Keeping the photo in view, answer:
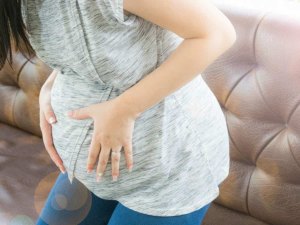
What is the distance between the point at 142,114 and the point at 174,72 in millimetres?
93

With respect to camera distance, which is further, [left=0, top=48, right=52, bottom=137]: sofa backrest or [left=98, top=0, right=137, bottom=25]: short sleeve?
[left=0, top=48, right=52, bottom=137]: sofa backrest

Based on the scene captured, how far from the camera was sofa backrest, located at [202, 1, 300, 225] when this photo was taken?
0.96 metres

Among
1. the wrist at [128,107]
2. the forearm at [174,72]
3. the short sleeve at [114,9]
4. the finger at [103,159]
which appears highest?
the short sleeve at [114,9]

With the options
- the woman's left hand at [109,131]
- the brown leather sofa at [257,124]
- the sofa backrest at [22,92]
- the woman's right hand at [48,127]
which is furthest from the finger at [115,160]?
the sofa backrest at [22,92]

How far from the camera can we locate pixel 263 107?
102 centimetres

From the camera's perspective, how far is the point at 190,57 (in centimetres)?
60

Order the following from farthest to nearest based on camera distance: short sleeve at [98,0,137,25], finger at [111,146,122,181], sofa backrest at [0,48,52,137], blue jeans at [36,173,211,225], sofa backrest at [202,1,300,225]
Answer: sofa backrest at [0,48,52,137]
sofa backrest at [202,1,300,225]
blue jeans at [36,173,211,225]
finger at [111,146,122,181]
short sleeve at [98,0,137,25]

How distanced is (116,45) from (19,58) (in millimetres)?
1029

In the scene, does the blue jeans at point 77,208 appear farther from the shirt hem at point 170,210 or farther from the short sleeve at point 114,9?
the short sleeve at point 114,9

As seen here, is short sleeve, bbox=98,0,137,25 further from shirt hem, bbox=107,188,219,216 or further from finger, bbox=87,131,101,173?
shirt hem, bbox=107,188,219,216

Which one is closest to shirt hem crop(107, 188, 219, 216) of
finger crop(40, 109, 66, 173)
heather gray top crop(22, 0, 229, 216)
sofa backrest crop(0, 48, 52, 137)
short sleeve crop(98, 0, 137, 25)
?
heather gray top crop(22, 0, 229, 216)

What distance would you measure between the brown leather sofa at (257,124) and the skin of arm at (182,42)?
0.38 meters

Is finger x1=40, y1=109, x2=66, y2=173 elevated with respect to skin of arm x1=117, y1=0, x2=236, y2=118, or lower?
lower

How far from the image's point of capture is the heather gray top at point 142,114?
1.97 feet
